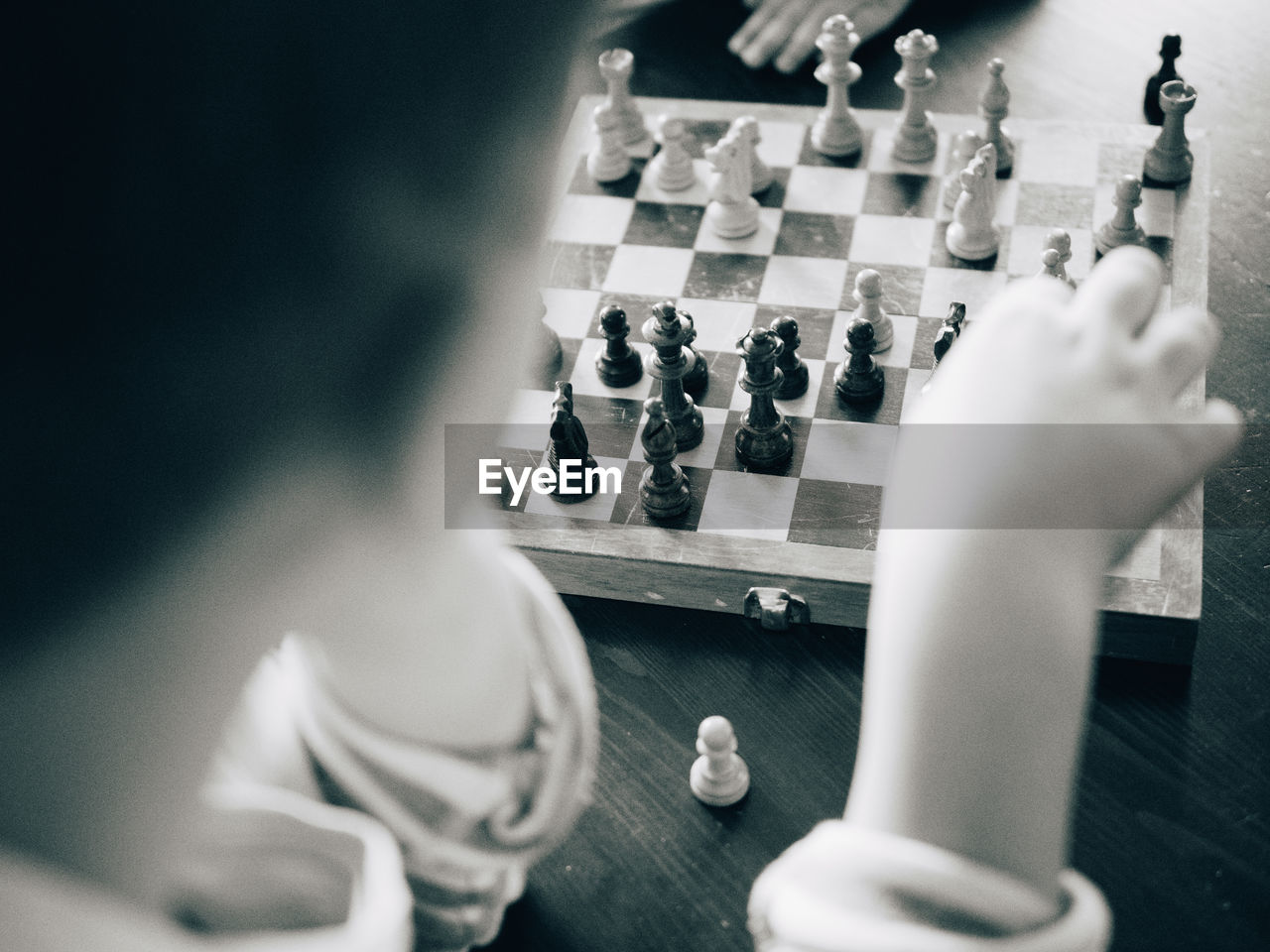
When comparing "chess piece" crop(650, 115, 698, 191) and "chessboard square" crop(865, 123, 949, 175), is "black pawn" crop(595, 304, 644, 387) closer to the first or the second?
"chess piece" crop(650, 115, 698, 191)

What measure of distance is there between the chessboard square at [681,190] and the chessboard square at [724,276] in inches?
5.0

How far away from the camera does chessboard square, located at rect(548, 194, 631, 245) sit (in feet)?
5.44

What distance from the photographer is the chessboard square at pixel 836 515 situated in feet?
4.09

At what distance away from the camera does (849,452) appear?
1348mm

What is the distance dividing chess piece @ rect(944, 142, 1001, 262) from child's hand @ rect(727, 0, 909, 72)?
1.40 feet

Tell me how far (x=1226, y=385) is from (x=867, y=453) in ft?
1.31

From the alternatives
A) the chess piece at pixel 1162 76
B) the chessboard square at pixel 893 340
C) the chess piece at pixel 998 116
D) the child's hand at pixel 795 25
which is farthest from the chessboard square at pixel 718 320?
the chess piece at pixel 1162 76

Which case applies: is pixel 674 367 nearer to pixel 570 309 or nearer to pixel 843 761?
pixel 570 309

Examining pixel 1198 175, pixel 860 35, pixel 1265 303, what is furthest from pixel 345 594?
pixel 860 35

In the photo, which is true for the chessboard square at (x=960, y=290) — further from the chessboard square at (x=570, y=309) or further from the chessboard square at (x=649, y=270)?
the chessboard square at (x=570, y=309)

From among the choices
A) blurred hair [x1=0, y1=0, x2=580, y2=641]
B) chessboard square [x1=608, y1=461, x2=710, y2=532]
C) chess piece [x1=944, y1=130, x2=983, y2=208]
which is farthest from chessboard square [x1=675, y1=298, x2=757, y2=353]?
blurred hair [x1=0, y1=0, x2=580, y2=641]

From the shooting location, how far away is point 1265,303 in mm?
1420

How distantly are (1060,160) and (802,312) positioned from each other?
45 centimetres

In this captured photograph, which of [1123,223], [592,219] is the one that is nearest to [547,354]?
[592,219]
